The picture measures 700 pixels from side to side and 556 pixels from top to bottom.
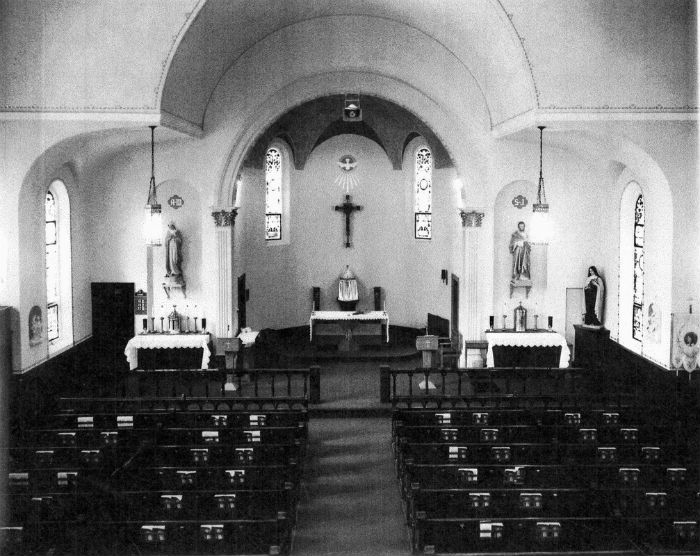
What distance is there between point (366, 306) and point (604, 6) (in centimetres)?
1455

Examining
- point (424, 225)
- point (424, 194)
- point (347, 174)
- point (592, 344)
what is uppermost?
point (347, 174)

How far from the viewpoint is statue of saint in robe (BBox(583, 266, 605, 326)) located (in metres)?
20.4

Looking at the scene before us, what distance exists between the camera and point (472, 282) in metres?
21.1

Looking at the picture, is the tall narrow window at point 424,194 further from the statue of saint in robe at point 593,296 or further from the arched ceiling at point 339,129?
the statue of saint in robe at point 593,296

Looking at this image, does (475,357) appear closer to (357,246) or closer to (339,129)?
(357,246)

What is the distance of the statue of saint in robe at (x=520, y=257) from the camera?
822 inches

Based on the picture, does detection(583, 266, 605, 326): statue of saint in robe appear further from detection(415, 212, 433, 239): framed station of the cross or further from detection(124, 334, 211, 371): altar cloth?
detection(124, 334, 211, 371): altar cloth

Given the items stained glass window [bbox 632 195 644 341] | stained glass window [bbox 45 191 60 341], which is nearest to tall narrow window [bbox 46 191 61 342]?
stained glass window [bbox 45 191 60 341]

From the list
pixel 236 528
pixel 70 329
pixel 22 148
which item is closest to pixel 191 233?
pixel 70 329

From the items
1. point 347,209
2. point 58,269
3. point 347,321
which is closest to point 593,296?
point 347,321

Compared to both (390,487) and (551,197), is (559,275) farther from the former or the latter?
(390,487)

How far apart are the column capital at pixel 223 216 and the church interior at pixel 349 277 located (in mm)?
124

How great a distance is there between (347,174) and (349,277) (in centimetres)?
350

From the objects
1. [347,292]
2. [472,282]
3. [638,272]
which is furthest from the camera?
[347,292]
